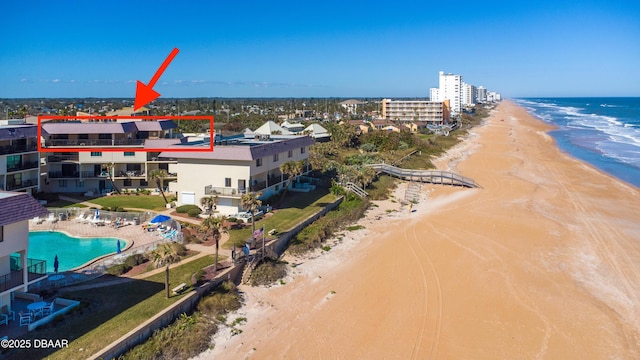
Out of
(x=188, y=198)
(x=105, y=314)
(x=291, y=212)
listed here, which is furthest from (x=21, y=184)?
(x=105, y=314)

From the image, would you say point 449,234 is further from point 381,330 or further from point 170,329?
point 170,329

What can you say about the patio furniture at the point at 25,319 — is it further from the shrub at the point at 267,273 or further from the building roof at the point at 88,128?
the building roof at the point at 88,128

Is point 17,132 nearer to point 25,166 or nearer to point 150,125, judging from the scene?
point 25,166

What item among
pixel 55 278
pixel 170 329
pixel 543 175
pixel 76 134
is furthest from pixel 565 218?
pixel 76 134

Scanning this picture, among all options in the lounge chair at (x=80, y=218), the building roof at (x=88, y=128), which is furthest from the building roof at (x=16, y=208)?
the building roof at (x=88, y=128)

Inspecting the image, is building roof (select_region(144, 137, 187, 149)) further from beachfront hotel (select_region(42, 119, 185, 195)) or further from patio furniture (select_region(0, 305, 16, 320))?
patio furniture (select_region(0, 305, 16, 320))

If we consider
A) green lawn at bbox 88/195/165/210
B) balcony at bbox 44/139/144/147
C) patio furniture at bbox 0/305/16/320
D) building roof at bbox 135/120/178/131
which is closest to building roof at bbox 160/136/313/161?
green lawn at bbox 88/195/165/210

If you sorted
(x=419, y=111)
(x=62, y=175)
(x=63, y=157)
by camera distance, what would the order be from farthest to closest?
1. (x=419, y=111)
2. (x=63, y=157)
3. (x=62, y=175)

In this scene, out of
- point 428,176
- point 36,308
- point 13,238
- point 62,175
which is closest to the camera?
point 13,238
